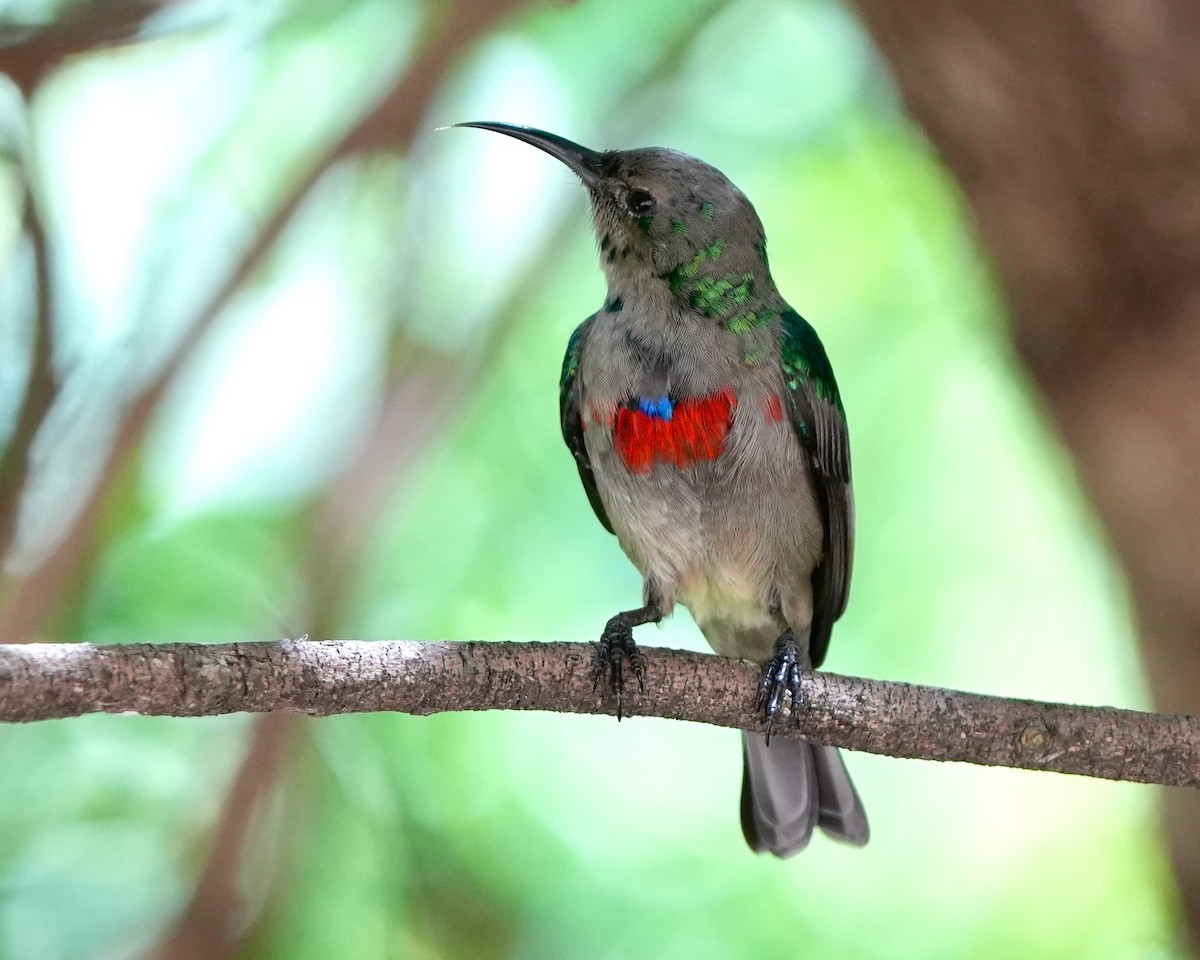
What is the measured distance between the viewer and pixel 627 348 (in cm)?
338

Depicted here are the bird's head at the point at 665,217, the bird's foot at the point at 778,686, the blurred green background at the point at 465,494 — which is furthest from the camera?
the blurred green background at the point at 465,494

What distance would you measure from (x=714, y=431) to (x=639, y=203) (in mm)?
709

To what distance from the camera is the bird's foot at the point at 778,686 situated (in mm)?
2908

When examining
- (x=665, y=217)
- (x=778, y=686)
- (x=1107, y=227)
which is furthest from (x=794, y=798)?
(x=1107, y=227)

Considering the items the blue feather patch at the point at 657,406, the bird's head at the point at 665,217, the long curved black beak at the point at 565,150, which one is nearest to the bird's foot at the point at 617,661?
the blue feather patch at the point at 657,406

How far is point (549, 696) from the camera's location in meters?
2.62

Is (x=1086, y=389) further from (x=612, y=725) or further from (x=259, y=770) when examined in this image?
(x=259, y=770)

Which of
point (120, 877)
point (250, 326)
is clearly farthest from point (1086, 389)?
point (120, 877)

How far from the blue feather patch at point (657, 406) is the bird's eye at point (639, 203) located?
1.85 ft

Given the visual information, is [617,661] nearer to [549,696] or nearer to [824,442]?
[549,696]

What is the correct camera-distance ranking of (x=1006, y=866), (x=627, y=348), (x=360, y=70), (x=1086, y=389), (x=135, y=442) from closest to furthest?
(x=627, y=348) < (x=1086, y=389) < (x=135, y=442) < (x=1006, y=866) < (x=360, y=70)

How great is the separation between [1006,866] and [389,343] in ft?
9.76

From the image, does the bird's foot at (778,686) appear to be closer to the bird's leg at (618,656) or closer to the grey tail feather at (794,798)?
the bird's leg at (618,656)

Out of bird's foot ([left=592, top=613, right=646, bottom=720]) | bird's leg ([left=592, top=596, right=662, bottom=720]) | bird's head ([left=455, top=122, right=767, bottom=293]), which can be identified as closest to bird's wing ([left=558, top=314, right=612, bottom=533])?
bird's head ([left=455, top=122, right=767, bottom=293])
